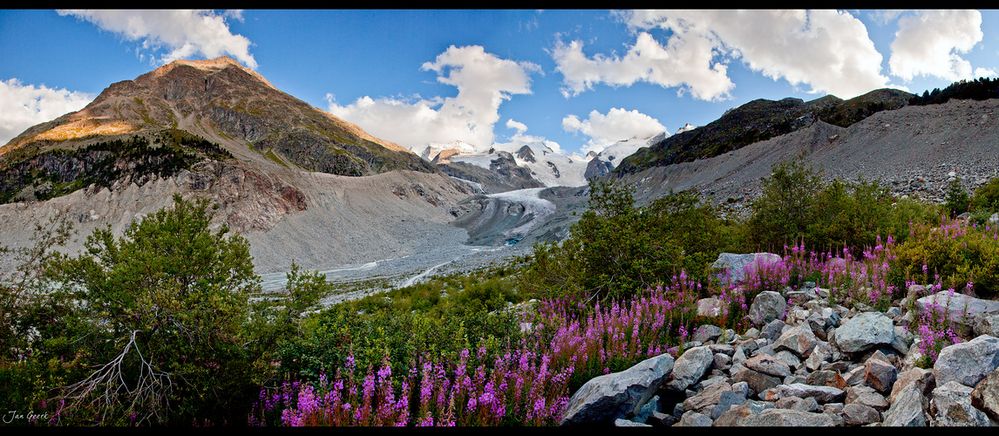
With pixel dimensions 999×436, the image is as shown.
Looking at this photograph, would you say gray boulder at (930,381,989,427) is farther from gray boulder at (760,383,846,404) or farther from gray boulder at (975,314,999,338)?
gray boulder at (975,314,999,338)

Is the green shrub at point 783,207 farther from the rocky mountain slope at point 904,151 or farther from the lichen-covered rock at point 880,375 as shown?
the rocky mountain slope at point 904,151

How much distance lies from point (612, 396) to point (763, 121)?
110996 mm

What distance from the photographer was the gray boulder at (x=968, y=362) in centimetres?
379

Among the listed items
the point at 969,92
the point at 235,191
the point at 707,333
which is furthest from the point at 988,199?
the point at 235,191

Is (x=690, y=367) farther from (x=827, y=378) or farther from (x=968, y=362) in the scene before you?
(x=968, y=362)

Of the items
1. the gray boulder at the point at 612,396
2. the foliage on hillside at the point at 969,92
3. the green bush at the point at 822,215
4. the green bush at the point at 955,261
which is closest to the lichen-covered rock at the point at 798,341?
the gray boulder at the point at 612,396

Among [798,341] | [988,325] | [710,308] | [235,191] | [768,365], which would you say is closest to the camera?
[988,325]

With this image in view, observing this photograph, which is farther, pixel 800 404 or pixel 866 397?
pixel 800 404

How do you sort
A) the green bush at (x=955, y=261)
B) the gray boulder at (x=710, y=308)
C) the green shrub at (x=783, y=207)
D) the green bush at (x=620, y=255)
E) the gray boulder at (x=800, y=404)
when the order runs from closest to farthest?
the gray boulder at (x=800, y=404)
the green bush at (x=955, y=261)
the gray boulder at (x=710, y=308)
the green bush at (x=620, y=255)
the green shrub at (x=783, y=207)

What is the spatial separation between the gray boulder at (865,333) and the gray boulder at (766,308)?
4.55 feet

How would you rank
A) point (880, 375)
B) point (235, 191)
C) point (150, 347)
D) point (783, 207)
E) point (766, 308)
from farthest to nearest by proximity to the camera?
point (235, 191), point (783, 207), point (766, 308), point (150, 347), point (880, 375)

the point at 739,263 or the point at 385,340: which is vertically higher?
the point at 739,263

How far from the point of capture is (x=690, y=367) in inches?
214

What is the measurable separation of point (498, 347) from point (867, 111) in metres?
84.9
